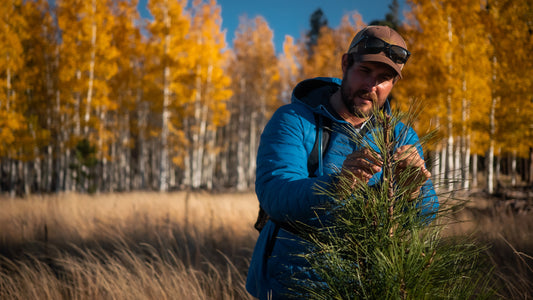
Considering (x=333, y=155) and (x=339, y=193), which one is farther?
(x=333, y=155)

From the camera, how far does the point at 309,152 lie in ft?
3.85

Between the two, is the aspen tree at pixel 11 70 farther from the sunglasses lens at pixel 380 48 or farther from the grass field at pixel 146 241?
the sunglasses lens at pixel 380 48

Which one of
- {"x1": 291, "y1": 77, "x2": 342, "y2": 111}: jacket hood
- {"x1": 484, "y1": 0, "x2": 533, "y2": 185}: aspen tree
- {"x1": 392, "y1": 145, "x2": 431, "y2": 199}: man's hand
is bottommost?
{"x1": 392, "y1": 145, "x2": 431, "y2": 199}: man's hand

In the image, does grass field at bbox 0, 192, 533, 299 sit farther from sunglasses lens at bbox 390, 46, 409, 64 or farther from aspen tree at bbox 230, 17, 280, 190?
aspen tree at bbox 230, 17, 280, 190

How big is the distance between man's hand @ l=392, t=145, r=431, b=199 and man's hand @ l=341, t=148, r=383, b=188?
2.4 inches

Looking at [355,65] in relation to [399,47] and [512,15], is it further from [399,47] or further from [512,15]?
[512,15]

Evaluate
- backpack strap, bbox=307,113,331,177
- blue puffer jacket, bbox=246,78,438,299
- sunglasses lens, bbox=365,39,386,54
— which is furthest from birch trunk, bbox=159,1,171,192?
sunglasses lens, bbox=365,39,386,54

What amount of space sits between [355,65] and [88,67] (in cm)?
1366

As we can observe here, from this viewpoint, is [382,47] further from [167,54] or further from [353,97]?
[167,54]

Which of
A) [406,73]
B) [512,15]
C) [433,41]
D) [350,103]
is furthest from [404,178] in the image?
[433,41]

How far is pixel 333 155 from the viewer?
1.18 meters

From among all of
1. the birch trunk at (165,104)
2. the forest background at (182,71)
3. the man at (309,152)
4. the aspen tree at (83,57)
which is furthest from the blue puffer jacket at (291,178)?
the aspen tree at (83,57)

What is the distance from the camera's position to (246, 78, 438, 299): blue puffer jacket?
0.82 meters

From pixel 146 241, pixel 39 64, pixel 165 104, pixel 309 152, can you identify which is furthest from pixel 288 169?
pixel 39 64
